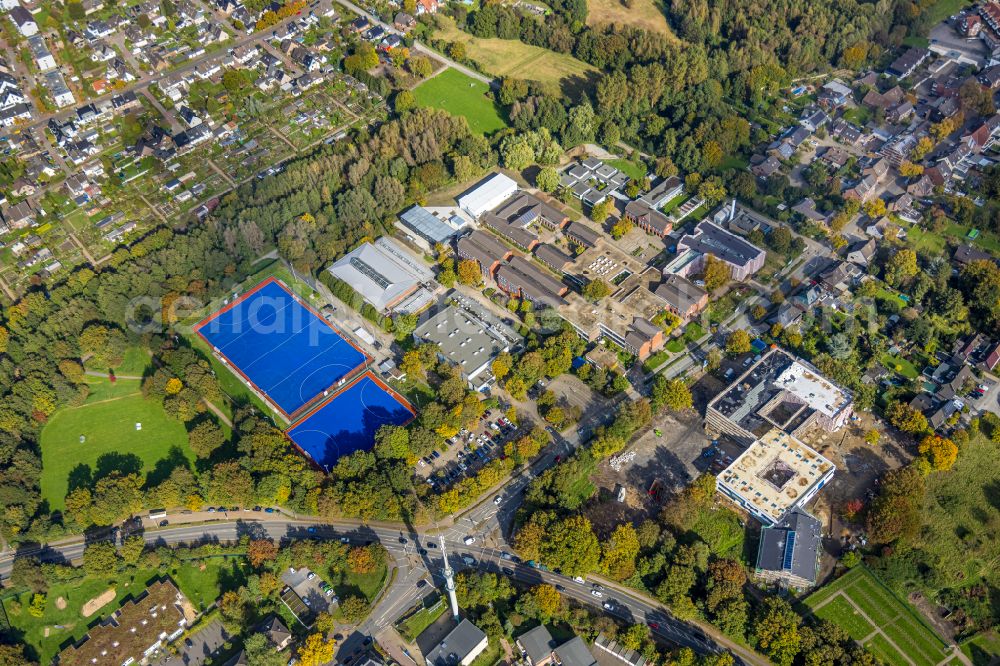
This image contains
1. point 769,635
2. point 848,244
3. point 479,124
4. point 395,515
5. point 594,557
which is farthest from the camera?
point 479,124

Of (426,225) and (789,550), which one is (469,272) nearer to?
(426,225)

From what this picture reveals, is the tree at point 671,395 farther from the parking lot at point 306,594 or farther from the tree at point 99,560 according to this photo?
the tree at point 99,560

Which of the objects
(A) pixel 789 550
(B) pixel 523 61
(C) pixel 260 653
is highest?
(B) pixel 523 61

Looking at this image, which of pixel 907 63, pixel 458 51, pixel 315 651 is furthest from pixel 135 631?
pixel 907 63

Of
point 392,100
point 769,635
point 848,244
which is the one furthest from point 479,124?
point 769,635

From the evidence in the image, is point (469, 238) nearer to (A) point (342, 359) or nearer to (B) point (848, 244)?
(A) point (342, 359)

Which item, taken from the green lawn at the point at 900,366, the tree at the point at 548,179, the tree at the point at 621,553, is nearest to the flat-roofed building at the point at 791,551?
the tree at the point at 621,553
